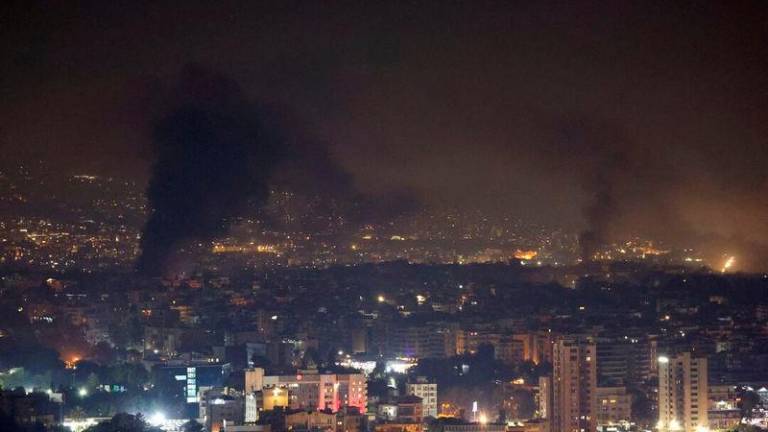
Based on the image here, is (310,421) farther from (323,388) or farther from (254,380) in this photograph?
(254,380)

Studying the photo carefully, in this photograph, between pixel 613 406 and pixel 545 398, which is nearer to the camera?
pixel 613 406

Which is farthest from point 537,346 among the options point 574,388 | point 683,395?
point 683,395

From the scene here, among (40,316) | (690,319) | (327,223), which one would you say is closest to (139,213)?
(327,223)

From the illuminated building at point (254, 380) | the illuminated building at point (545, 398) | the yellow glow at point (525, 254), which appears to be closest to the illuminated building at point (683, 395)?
the illuminated building at point (545, 398)

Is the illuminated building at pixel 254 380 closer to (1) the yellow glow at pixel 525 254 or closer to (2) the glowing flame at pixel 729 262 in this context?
(2) the glowing flame at pixel 729 262

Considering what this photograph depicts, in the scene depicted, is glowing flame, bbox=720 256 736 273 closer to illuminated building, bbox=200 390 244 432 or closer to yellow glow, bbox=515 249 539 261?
yellow glow, bbox=515 249 539 261
